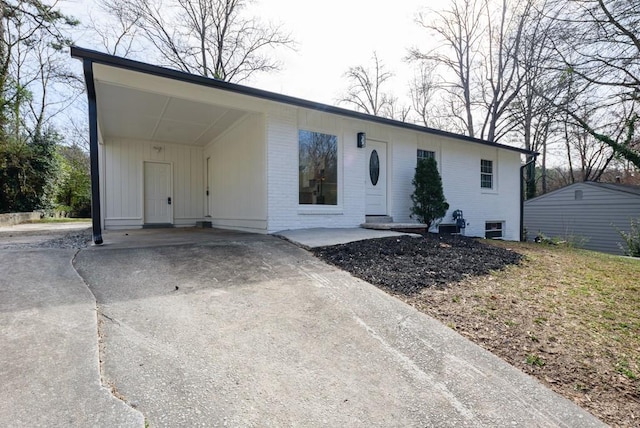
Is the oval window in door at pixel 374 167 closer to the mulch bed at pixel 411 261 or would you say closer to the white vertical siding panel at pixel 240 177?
the mulch bed at pixel 411 261

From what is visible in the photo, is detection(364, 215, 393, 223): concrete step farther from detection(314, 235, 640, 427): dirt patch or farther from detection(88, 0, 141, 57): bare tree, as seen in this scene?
detection(88, 0, 141, 57): bare tree

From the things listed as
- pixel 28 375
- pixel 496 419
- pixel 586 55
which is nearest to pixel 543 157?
pixel 586 55

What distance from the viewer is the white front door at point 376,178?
869 centimetres

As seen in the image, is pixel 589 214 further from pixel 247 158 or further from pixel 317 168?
pixel 247 158

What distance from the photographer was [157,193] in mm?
9805

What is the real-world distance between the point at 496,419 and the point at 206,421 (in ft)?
5.22

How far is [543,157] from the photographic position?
79.9ft

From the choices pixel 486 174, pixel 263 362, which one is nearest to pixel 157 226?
pixel 263 362

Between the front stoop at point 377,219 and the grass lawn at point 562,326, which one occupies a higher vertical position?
the front stoop at point 377,219

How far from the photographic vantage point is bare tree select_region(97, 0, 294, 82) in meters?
16.1

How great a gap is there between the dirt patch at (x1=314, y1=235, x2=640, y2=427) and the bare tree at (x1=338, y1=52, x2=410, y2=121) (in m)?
19.9

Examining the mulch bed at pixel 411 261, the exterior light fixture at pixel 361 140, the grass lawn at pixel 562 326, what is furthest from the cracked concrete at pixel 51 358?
the exterior light fixture at pixel 361 140

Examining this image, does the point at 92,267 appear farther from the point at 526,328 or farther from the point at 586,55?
the point at 586,55

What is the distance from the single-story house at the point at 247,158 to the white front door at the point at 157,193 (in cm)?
3
